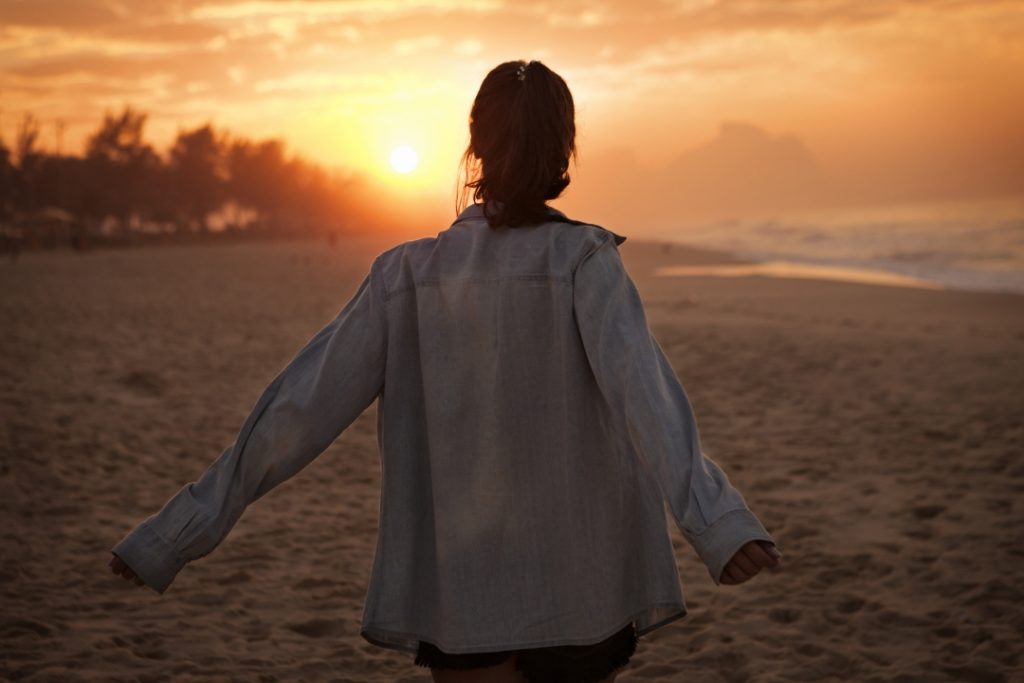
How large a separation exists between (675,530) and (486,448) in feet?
13.7

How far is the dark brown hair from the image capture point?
5.41 feet

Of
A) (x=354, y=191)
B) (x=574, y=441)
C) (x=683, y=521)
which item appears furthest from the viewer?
(x=354, y=191)

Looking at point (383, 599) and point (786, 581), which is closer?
point (383, 599)

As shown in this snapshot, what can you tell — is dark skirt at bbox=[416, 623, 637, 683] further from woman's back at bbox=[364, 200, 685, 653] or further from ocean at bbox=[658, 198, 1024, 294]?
ocean at bbox=[658, 198, 1024, 294]

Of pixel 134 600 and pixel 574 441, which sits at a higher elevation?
pixel 574 441

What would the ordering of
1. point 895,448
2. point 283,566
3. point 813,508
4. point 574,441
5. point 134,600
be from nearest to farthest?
point 574,441, point 134,600, point 283,566, point 813,508, point 895,448

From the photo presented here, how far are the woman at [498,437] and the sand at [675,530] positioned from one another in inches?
82.8

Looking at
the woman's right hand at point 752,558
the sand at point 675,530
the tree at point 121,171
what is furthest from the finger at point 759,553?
the tree at point 121,171

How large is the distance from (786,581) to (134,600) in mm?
3243

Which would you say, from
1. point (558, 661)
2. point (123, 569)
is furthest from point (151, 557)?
point (558, 661)

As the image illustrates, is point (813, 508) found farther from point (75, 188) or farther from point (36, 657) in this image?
point (75, 188)

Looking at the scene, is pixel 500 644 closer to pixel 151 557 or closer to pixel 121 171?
pixel 151 557

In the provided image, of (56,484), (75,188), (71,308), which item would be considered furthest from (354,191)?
(56,484)

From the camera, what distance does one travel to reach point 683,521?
1.48m
